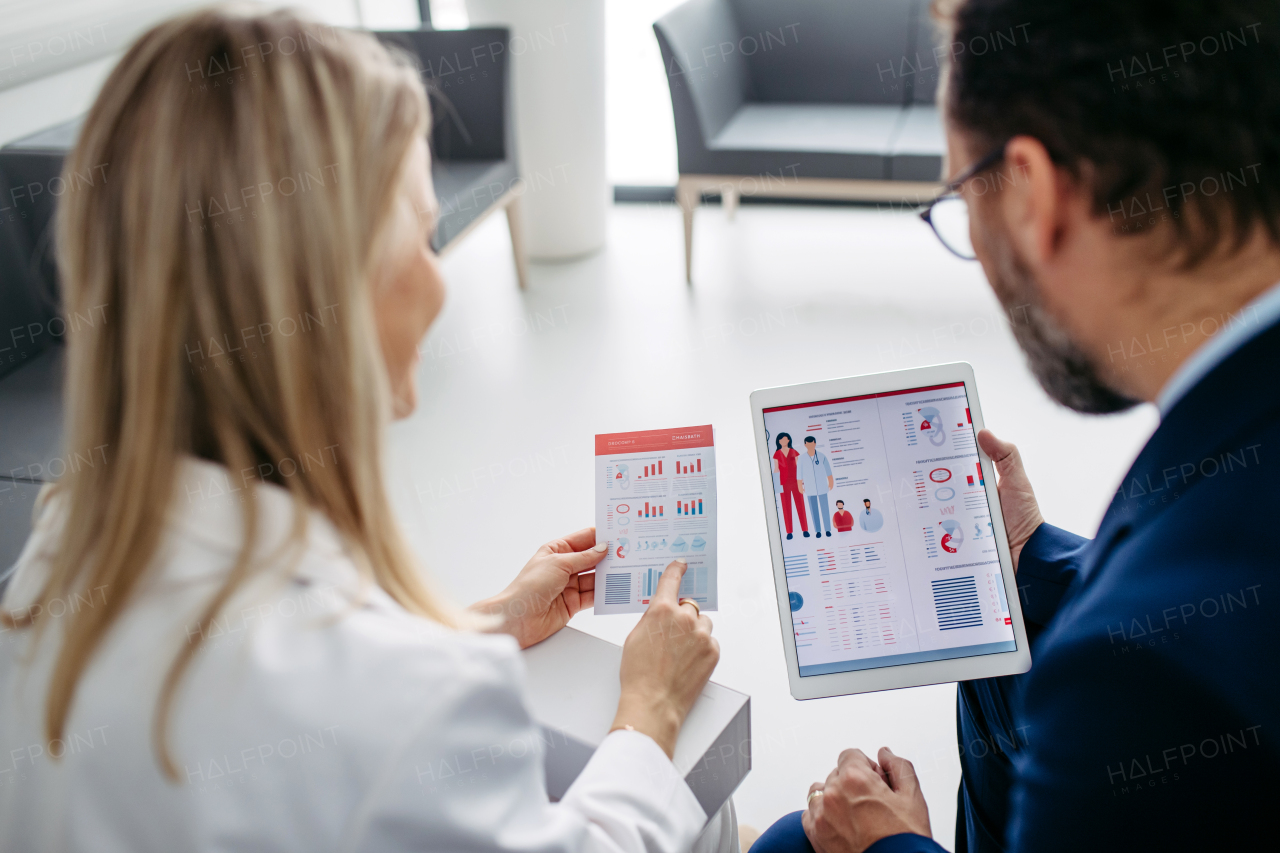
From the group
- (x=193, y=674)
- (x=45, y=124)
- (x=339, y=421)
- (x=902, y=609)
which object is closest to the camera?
(x=193, y=674)

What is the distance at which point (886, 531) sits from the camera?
111 centimetres

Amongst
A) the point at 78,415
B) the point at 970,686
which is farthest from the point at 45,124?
the point at 970,686

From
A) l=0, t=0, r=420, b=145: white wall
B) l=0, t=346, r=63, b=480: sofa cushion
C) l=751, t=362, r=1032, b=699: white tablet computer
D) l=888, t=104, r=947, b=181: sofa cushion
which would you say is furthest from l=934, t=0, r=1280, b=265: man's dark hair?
l=888, t=104, r=947, b=181: sofa cushion

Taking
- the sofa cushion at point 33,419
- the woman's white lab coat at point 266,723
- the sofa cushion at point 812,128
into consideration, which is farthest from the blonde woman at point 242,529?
the sofa cushion at point 812,128

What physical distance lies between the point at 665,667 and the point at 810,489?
305 mm

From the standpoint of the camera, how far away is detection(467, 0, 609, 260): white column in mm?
3123

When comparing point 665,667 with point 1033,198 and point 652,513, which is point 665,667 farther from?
point 1033,198

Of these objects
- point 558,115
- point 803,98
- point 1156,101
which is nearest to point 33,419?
point 1156,101

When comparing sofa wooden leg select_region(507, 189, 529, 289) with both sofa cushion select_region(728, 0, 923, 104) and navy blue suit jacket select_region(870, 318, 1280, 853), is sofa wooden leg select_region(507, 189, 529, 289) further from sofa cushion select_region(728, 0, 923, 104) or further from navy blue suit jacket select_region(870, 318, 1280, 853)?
navy blue suit jacket select_region(870, 318, 1280, 853)

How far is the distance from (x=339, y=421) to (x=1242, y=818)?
760 millimetres

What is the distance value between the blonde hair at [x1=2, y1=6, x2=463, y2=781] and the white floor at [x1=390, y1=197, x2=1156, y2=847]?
74 centimetres

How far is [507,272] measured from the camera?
11.6 ft

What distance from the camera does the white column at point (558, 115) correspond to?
3123 mm

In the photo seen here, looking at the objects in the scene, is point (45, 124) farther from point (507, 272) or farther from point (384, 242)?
point (384, 242)
